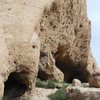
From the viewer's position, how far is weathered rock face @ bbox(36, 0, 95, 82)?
1530 cm

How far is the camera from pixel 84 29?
1994 cm

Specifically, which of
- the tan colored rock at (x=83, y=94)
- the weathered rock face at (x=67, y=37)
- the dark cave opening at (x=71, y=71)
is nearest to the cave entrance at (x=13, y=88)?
the tan colored rock at (x=83, y=94)

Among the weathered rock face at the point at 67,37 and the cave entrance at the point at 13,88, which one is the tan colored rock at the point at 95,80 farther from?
the cave entrance at the point at 13,88

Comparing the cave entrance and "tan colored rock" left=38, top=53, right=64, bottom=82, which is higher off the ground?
"tan colored rock" left=38, top=53, right=64, bottom=82

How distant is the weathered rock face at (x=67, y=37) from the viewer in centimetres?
1530

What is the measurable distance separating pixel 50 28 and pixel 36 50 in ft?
10.8

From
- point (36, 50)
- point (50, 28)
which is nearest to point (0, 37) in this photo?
point (36, 50)

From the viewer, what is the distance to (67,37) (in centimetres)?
1733

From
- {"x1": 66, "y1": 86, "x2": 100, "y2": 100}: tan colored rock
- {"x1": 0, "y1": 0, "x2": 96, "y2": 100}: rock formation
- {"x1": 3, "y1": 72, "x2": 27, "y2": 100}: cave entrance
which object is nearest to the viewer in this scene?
{"x1": 0, "y1": 0, "x2": 96, "y2": 100}: rock formation

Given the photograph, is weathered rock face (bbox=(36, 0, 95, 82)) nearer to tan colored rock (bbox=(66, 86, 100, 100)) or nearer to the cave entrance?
the cave entrance

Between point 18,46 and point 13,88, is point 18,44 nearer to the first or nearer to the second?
point 18,46

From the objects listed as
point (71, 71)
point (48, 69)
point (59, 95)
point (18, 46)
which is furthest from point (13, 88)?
point (71, 71)

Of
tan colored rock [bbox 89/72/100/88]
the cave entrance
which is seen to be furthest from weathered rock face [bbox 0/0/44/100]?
tan colored rock [bbox 89/72/100/88]

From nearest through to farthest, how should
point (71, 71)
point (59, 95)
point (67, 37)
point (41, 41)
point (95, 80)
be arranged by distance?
point (59, 95) < point (95, 80) < point (41, 41) < point (67, 37) < point (71, 71)
